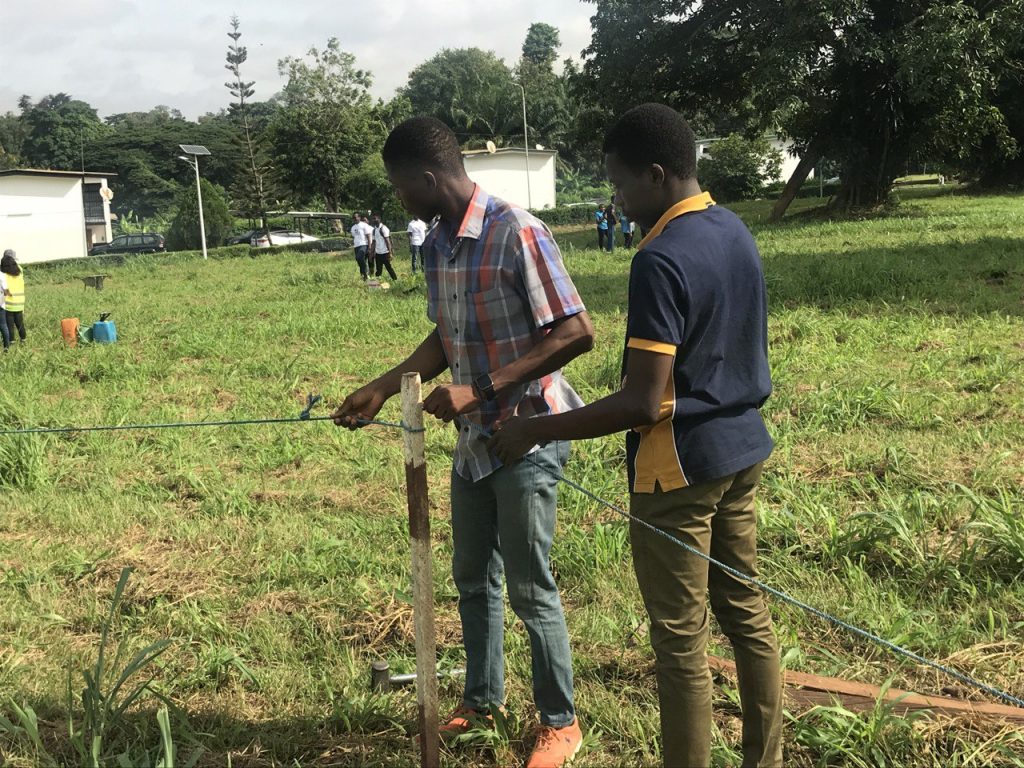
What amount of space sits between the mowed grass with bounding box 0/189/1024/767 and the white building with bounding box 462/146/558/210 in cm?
3504

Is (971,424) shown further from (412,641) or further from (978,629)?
(412,641)

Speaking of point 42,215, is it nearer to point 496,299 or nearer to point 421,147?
point 421,147

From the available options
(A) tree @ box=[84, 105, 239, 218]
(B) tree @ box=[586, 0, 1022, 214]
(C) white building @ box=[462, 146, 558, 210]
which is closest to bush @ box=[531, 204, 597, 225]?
(C) white building @ box=[462, 146, 558, 210]

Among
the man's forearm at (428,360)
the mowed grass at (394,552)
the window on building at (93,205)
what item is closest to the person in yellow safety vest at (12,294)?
the mowed grass at (394,552)

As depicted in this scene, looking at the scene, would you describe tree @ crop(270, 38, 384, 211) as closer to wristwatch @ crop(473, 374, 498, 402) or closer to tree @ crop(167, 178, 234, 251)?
tree @ crop(167, 178, 234, 251)

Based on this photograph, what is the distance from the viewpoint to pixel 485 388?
2.33 metres

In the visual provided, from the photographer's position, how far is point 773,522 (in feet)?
13.6

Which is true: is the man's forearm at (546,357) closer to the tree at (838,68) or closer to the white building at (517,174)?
the tree at (838,68)

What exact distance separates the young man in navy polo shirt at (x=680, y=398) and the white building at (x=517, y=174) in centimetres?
4008

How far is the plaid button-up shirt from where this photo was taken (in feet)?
7.76

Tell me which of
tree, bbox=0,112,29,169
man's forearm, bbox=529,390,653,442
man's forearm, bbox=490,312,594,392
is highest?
tree, bbox=0,112,29,169

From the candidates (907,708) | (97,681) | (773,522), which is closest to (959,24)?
(773,522)

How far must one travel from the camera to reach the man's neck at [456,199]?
243 centimetres

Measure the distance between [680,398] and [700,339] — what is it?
0.47 ft
